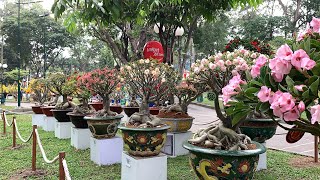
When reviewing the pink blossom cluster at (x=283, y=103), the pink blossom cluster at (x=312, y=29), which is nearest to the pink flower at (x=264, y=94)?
the pink blossom cluster at (x=283, y=103)

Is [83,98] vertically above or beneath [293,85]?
beneath

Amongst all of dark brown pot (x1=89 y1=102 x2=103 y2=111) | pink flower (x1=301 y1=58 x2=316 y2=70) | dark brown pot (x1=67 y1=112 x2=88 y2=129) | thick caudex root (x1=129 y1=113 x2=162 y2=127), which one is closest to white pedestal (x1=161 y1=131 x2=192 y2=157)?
thick caudex root (x1=129 y1=113 x2=162 y2=127)

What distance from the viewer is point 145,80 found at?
16.9 ft

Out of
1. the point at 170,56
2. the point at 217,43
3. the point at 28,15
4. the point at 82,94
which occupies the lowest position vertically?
the point at 82,94

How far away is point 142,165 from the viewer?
433cm

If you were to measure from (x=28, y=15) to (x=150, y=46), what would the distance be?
22078 mm

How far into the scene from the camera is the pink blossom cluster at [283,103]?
1238mm

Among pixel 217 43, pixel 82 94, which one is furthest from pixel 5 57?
pixel 82 94

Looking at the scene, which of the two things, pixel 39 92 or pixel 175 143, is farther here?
pixel 39 92

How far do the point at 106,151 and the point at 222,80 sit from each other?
9.02ft

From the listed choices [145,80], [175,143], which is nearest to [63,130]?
[175,143]

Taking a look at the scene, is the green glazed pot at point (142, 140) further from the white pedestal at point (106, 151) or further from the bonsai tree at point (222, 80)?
the white pedestal at point (106, 151)

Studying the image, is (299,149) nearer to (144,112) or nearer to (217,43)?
(144,112)

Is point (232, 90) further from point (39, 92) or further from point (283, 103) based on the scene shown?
point (39, 92)
